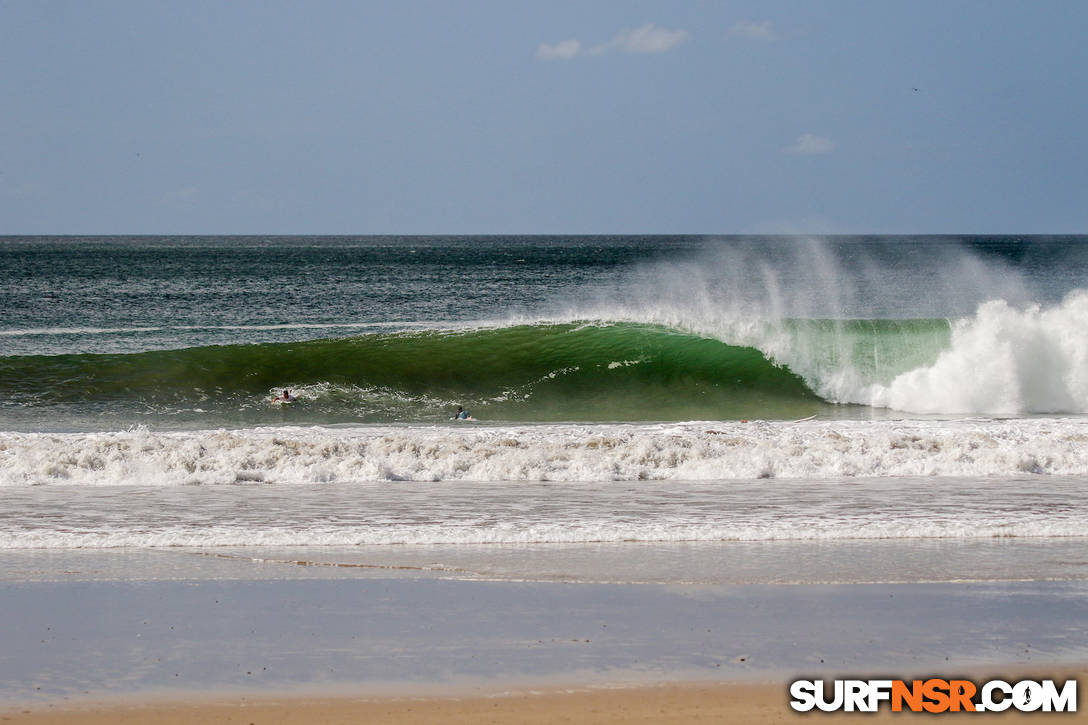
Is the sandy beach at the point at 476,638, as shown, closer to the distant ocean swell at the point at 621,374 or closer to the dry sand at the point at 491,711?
the dry sand at the point at 491,711

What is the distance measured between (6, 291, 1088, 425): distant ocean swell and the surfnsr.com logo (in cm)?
1377

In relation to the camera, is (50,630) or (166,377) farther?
(166,377)

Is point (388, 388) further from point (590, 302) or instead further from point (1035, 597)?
point (590, 302)

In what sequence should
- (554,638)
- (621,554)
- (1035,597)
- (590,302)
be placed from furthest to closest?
(590,302), (621,554), (1035,597), (554,638)

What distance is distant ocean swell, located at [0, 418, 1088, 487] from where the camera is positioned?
12719mm

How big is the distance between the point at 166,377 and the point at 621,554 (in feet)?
51.0

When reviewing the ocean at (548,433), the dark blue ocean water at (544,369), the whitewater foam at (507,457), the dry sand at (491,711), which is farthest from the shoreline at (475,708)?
the dark blue ocean water at (544,369)

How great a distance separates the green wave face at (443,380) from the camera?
20422 millimetres

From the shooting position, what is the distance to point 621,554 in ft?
29.7

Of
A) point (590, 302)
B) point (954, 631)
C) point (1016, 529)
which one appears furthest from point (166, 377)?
point (590, 302)

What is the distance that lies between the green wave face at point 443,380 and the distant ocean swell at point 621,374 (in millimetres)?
42

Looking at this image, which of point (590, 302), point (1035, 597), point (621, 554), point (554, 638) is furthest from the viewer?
point (590, 302)

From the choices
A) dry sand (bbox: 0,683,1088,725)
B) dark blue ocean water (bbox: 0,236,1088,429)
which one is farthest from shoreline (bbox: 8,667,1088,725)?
dark blue ocean water (bbox: 0,236,1088,429)

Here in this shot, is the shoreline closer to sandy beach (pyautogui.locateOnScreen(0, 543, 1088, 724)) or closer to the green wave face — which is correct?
sandy beach (pyautogui.locateOnScreen(0, 543, 1088, 724))
